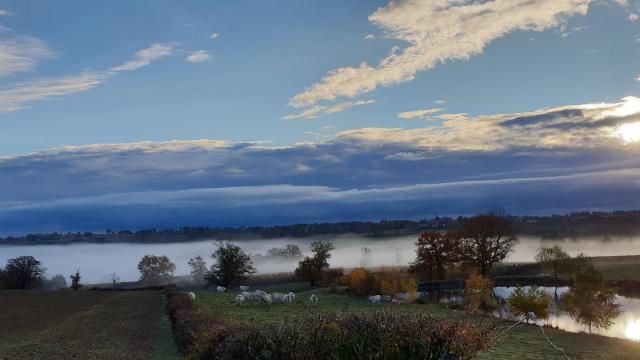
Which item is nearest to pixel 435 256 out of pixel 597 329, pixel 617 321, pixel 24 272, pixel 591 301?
pixel 617 321

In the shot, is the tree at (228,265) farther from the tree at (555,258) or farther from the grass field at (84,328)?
the tree at (555,258)

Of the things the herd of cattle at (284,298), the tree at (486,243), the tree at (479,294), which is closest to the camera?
the tree at (479,294)

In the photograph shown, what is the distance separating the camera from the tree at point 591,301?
6775 cm

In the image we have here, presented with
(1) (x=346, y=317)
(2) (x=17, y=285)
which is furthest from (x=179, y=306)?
(2) (x=17, y=285)

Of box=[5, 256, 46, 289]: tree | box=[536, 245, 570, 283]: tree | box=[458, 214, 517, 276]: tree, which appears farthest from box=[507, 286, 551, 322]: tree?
box=[5, 256, 46, 289]: tree

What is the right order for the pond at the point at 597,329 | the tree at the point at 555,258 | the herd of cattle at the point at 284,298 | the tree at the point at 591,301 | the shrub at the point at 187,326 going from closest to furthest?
the shrub at the point at 187,326
the pond at the point at 597,329
the tree at the point at 591,301
the herd of cattle at the point at 284,298
the tree at the point at 555,258

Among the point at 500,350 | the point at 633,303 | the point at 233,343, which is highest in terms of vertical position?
the point at 233,343

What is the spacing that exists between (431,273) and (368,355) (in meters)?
110

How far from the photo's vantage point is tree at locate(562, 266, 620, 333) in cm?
6775

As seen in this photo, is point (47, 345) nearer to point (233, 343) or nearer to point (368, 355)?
point (233, 343)

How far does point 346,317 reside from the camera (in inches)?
685

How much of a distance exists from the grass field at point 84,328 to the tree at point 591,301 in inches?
1954

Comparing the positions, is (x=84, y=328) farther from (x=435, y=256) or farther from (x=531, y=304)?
(x=435, y=256)

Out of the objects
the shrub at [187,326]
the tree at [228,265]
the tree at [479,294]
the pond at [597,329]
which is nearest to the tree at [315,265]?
the tree at [228,265]
